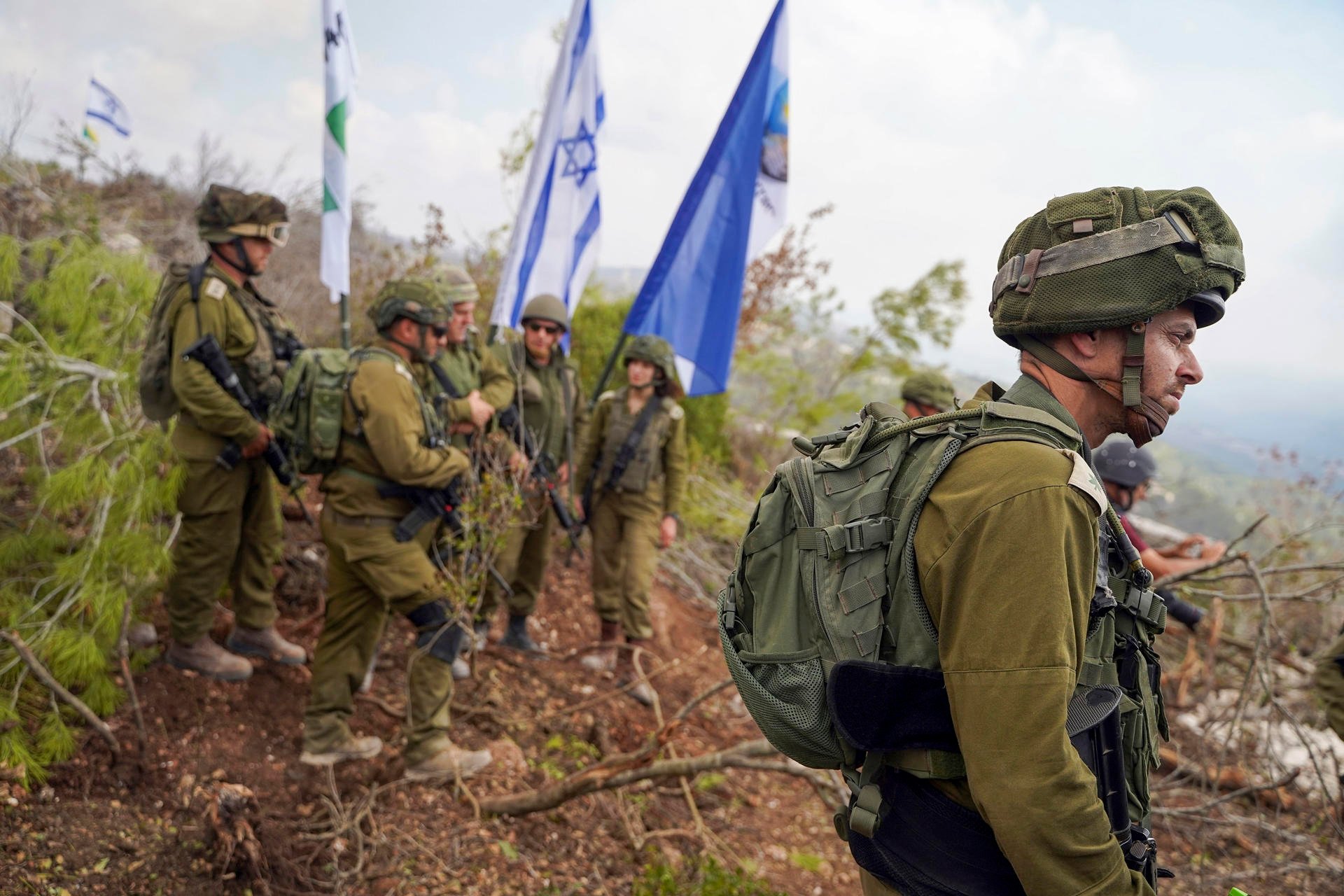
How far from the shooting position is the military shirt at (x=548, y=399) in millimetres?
5453

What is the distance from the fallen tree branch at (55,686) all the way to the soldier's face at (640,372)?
128 inches

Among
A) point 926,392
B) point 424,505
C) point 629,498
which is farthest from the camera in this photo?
point 629,498

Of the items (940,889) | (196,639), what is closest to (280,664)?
(196,639)

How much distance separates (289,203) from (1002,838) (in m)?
11.2

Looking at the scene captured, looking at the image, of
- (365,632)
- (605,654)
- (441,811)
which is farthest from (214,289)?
(605,654)

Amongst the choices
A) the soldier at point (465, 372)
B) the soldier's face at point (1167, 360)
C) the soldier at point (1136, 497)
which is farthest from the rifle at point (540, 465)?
the soldier's face at point (1167, 360)

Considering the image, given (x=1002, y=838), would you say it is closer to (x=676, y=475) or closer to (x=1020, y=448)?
(x=1020, y=448)

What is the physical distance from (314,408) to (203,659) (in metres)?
1.51

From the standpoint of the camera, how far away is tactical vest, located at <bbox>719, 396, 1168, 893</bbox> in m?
1.51

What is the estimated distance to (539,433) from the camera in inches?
219

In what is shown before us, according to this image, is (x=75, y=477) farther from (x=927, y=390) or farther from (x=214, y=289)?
(x=927, y=390)

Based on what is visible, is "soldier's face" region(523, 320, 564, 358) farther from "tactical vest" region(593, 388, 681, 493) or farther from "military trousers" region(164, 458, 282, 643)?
"military trousers" region(164, 458, 282, 643)

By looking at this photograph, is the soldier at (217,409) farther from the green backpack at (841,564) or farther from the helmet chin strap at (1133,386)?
the helmet chin strap at (1133,386)

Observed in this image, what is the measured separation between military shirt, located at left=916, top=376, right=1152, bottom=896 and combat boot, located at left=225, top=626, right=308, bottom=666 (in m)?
4.03
